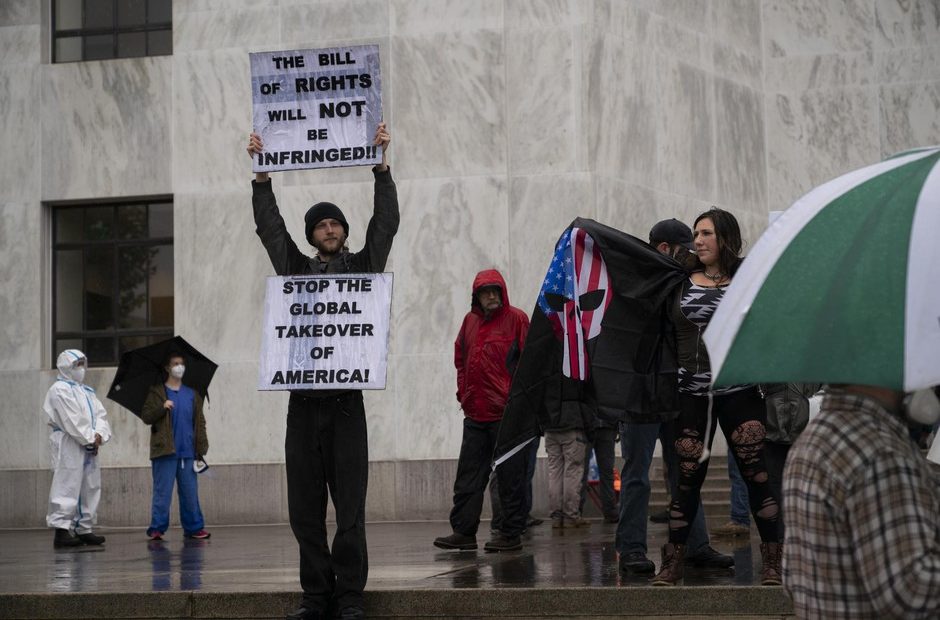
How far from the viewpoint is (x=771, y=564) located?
751 cm

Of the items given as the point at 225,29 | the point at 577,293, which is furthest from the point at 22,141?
the point at 577,293

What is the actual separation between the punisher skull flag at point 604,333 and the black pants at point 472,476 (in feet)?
7.97

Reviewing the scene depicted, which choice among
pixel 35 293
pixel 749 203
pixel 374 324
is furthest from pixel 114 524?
pixel 374 324

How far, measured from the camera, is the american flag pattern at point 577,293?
805 cm

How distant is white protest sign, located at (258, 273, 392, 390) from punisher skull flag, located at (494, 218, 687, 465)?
3.76 feet

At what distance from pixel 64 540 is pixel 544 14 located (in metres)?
7.72

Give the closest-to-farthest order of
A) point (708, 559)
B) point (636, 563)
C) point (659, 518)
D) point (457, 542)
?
point (636, 563)
point (708, 559)
point (457, 542)
point (659, 518)

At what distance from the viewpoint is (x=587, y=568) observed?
29.0 feet

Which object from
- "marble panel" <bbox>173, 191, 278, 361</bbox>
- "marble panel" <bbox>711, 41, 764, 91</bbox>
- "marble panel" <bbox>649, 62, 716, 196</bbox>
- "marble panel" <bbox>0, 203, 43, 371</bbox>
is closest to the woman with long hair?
"marble panel" <bbox>649, 62, 716, 196</bbox>

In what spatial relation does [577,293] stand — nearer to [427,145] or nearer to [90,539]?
[90,539]

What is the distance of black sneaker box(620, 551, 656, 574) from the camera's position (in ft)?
27.2

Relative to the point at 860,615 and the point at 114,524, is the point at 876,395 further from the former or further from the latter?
the point at 114,524

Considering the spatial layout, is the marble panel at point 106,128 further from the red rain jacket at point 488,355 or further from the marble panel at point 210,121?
the red rain jacket at point 488,355

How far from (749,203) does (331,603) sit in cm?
1240
